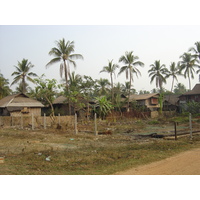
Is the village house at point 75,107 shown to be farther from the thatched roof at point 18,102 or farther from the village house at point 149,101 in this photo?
the village house at point 149,101

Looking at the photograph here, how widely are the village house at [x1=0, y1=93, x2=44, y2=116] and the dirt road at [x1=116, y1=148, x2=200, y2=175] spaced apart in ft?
73.6

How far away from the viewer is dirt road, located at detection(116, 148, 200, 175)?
6262 millimetres

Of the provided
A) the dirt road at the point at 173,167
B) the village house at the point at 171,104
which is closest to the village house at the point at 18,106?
the dirt road at the point at 173,167

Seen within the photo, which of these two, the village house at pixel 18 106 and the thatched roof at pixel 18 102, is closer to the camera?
the village house at pixel 18 106

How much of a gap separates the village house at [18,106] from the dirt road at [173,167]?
2243 cm

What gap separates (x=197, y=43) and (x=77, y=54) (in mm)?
20058

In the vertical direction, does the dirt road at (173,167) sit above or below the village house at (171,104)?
below

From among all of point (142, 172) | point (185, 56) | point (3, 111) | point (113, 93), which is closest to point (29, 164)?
point (142, 172)

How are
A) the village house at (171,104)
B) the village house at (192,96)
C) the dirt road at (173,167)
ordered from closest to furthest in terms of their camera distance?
the dirt road at (173,167) → the village house at (192,96) → the village house at (171,104)

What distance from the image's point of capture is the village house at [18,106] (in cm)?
2686

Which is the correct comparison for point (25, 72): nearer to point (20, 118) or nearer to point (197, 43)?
point (20, 118)

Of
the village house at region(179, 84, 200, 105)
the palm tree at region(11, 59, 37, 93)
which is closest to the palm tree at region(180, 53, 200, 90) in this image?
the village house at region(179, 84, 200, 105)

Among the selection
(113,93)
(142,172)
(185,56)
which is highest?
(185,56)

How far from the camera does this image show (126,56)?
127 ft
